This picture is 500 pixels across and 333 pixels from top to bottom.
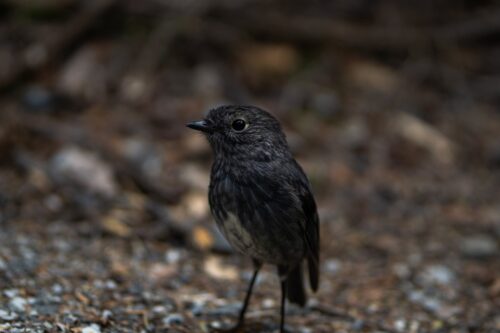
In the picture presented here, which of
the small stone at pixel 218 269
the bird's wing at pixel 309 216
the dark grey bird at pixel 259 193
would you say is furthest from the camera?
the small stone at pixel 218 269

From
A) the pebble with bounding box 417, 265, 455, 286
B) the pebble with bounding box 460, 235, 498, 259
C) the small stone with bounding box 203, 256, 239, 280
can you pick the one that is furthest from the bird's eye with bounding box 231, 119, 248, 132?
the pebble with bounding box 460, 235, 498, 259

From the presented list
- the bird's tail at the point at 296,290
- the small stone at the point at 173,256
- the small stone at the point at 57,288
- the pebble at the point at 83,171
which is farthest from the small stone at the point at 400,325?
the pebble at the point at 83,171

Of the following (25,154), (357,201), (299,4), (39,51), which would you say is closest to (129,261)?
(25,154)

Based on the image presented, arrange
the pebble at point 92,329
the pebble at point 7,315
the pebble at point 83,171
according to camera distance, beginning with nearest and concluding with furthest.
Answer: the pebble at point 7,315 < the pebble at point 92,329 < the pebble at point 83,171

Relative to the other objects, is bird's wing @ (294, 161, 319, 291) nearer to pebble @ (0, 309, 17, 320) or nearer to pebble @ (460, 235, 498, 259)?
pebble @ (0, 309, 17, 320)

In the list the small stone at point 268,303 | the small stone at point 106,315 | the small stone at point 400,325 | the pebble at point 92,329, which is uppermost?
the small stone at point 268,303

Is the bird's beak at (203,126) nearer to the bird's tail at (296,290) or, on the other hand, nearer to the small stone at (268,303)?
the bird's tail at (296,290)

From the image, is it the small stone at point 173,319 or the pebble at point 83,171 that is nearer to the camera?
the small stone at point 173,319
